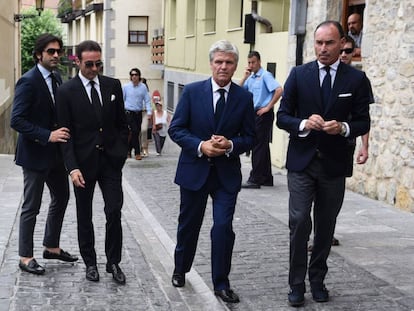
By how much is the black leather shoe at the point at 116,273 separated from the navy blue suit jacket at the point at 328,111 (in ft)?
5.33

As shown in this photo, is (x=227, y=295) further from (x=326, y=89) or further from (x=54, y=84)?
(x=54, y=84)

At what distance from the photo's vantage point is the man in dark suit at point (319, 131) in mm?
4758

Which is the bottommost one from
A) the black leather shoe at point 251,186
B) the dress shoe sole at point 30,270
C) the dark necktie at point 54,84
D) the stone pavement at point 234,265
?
the black leather shoe at point 251,186

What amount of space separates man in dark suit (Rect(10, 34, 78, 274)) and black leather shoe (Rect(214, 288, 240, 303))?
1.51m

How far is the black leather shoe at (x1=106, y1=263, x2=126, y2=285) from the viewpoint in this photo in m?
5.35

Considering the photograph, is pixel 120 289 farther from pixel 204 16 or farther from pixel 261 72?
pixel 204 16

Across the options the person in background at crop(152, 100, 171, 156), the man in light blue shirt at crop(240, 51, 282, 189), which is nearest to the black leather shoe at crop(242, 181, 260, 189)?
the man in light blue shirt at crop(240, 51, 282, 189)

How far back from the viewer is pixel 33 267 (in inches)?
216

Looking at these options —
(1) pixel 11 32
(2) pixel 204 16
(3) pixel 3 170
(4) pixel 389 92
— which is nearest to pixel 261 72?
(4) pixel 389 92

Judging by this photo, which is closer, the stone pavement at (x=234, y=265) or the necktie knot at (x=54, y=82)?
the stone pavement at (x=234, y=265)

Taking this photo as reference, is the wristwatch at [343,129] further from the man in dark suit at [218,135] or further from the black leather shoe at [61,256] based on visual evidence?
the black leather shoe at [61,256]

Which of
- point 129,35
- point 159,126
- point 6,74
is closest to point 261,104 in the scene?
point 159,126

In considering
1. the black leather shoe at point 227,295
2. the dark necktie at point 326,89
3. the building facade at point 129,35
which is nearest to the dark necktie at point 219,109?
the dark necktie at point 326,89

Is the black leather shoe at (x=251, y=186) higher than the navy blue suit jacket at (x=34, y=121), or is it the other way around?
the navy blue suit jacket at (x=34, y=121)
